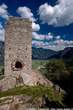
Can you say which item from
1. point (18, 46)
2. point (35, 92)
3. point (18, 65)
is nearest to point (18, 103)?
point (35, 92)

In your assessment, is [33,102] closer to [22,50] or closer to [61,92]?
[61,92]

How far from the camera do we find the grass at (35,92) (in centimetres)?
2991

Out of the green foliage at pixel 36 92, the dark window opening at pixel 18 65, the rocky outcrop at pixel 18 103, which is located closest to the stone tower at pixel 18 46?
the dark window opening at pixel 18 65

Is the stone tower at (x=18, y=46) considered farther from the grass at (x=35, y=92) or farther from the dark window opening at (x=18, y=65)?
the grass at (x=35, y=92)

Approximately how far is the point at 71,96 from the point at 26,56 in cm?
795

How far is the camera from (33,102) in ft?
94.0

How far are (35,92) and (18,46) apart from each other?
24.3 feet

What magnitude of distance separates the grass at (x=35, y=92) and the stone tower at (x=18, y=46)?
3.02 m

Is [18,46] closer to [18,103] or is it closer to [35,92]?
[35,92]

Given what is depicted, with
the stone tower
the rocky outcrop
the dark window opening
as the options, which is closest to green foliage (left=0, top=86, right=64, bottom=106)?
the rocky outcrop

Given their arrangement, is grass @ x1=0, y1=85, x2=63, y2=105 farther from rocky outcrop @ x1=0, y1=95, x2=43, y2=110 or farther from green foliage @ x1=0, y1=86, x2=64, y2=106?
rocky outcrop @ x1=0, y1=95, x2=43, y2=110

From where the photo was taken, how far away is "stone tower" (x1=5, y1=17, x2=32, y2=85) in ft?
115

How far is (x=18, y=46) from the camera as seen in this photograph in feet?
116

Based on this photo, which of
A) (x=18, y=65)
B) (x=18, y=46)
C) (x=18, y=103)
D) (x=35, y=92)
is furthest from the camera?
(x=18, y=65)
